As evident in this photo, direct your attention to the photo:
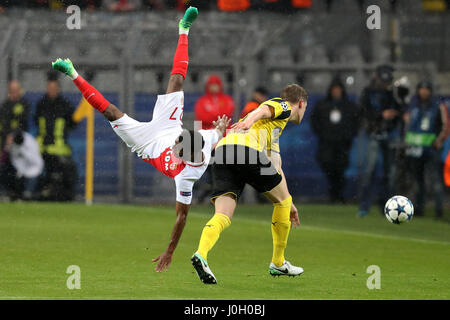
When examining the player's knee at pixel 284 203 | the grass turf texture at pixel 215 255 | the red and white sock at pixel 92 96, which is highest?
the red and white sock at pixel 92 96

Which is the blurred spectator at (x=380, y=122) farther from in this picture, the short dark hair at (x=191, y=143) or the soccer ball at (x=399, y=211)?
the short dark hair at (x=191, y=143)

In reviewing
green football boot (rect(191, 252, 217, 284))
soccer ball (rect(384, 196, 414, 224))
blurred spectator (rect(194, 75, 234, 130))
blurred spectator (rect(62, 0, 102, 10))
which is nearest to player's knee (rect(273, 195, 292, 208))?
green football boot (rect(191, 252, 217, 284))

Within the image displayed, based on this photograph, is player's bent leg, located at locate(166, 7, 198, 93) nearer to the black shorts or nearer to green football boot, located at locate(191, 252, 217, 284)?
the black shorts

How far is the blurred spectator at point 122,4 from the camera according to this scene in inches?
775

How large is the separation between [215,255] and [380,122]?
5625 mm

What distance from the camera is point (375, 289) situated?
739 centimetres

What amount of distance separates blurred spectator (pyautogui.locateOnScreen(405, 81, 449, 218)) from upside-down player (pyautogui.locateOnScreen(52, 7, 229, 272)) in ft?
20.8

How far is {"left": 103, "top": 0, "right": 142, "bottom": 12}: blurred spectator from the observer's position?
19675 millimetres

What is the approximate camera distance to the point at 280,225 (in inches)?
318

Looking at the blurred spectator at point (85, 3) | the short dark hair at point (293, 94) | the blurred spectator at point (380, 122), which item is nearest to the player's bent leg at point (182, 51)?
the short dark hair at point (293, 94)

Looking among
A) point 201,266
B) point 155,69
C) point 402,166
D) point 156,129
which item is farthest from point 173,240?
point 155,69

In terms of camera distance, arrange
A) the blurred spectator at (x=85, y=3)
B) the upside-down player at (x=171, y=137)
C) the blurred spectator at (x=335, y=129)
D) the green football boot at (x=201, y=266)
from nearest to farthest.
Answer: the green football boot at (x=201, y=266)
the upside-down player at (x=171, y=137)
the blurred spectator at (x=335, y=129)
the blurred spectator at (x=85, y=3)
